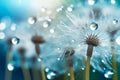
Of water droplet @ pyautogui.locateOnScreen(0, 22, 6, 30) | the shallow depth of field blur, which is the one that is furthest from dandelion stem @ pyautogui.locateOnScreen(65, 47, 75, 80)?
water droplet @ pyautogui.locateOnScreen(0, 22, 6, 30)

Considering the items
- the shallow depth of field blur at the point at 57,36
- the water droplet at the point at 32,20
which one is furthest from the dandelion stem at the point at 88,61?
the water droplet at the point at 32,20

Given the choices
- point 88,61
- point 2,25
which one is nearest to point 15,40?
point 2,25

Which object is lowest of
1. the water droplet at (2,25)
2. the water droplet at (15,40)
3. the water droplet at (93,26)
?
the water droplet at (15,40)

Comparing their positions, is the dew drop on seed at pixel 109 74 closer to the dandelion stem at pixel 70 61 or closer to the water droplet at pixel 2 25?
the dandelion stem at pixel 70 61

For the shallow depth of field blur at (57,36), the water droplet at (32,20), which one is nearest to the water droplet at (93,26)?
the shallow depth of field blur at (57,36)

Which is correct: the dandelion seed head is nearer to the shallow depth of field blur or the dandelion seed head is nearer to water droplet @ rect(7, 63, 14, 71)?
the shallow depth of field blur

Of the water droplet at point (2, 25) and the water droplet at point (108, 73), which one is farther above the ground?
the water droplet at point (2, 25)

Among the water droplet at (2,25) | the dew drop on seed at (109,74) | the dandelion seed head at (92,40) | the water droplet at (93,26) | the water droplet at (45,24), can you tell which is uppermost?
the water droplet at (2,25)

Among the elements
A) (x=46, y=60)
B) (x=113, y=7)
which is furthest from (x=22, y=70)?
(x=113, y=7)

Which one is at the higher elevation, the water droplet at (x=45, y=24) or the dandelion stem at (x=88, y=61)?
the water droplet at (x=45, y=24)

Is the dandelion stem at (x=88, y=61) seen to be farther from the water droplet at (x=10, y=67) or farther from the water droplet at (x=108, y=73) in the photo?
the water droplet at (x=10, y=67)
